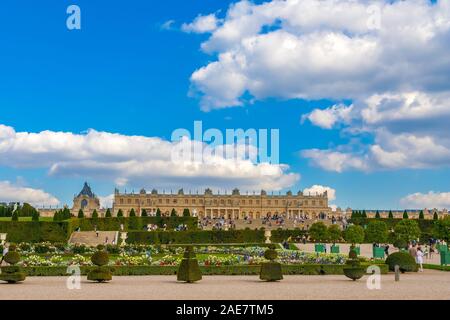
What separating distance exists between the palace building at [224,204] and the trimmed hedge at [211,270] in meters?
80.8

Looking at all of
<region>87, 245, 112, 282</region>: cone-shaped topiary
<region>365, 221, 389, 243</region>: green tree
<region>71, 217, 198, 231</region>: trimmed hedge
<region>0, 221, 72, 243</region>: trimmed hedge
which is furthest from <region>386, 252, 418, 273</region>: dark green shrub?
<region>71, 217, 198, 231</region>: trimmed hedge

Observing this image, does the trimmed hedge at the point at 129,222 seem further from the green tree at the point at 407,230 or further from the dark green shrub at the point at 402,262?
the dark green shrub at the point at 402,262

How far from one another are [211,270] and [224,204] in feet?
268

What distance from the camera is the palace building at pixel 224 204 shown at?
342 ft

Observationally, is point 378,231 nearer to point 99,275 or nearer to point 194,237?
point 194,237

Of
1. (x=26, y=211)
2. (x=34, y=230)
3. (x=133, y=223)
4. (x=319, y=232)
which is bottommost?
(x=319, y=232)

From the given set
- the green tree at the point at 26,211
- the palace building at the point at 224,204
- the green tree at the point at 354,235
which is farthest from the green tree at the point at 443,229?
the palace building at the point at 224,204

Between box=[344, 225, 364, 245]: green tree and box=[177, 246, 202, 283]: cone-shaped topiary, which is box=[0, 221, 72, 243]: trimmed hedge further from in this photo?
box=[177, 246, 202, 283]: cone-shaped topiary

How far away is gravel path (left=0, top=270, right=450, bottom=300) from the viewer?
599 inches

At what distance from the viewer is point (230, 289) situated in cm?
1700

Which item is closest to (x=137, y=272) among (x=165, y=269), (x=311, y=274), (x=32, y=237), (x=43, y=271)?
(x=165, y=269)

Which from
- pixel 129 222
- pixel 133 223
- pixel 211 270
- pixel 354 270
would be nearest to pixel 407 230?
pixel 211 270
